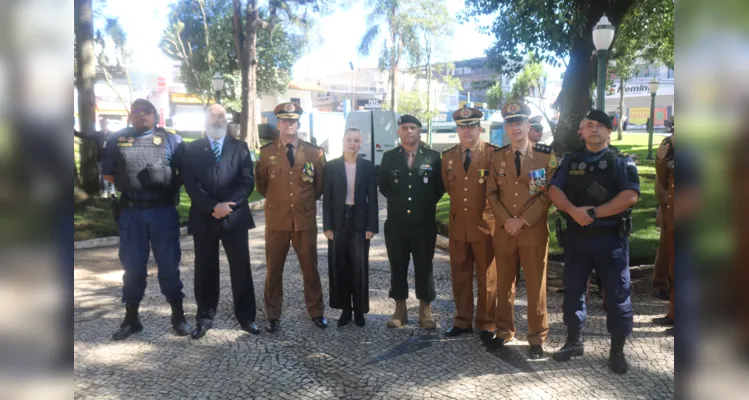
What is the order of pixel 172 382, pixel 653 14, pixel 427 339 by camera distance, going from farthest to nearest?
pixel 653 14
pixel 427 339
pixel 172 382

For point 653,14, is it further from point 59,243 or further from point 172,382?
point 59,243

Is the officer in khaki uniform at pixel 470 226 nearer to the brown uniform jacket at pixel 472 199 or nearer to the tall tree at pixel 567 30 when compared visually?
the brown uniform jacket at pixel 472 199

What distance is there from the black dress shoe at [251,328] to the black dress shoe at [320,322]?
Result: 20.7 inches

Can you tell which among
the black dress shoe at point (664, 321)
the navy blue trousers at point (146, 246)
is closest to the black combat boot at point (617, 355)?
the black dress shoe at point (664, 321)

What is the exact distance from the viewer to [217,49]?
30125 mm

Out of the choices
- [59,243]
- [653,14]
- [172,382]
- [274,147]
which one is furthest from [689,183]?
[653,14]

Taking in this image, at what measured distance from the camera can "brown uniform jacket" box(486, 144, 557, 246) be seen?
4.07m

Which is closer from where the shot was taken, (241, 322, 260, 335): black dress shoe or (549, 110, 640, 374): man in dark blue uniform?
(549, 110, 640, 374): man in dark blue uniform

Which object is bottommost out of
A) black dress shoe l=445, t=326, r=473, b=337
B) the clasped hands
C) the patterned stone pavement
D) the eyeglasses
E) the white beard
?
the patterned stone pavement

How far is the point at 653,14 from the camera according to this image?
1259 cm

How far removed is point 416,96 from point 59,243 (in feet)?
126

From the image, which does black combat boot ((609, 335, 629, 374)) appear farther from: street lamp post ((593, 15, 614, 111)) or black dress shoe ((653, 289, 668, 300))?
street lamp post ((593, 15, 614, 111))

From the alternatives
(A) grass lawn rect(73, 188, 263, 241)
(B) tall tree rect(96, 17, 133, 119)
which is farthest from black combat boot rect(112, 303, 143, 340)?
(B) tall tree rect(96, 17, 133, 119)

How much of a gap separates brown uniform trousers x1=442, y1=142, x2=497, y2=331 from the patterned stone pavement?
0.27 meters
